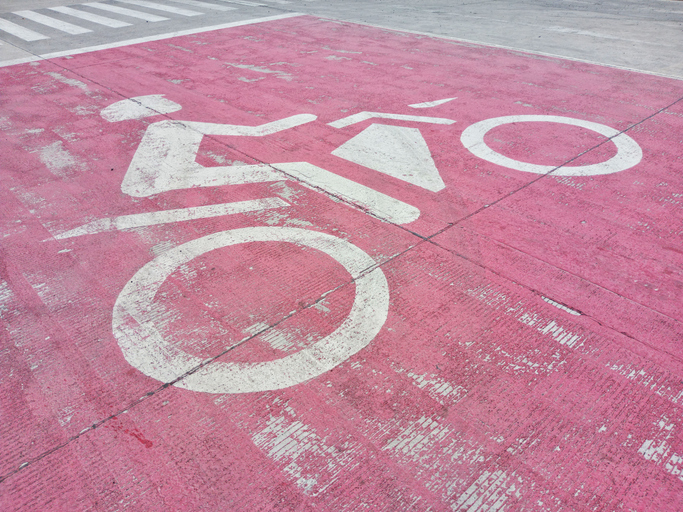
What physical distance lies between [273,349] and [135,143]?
4.04 meters

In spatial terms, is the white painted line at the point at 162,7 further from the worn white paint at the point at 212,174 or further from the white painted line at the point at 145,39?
the worn white paint at the point at 212,174

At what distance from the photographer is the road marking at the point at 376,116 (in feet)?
21.0

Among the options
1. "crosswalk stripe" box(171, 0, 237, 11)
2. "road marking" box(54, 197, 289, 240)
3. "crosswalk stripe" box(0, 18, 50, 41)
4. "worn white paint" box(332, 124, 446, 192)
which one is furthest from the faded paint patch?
"crosswalk stripe" box(171, 0, 237, 11)

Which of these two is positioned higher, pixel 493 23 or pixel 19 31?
pixel 493 23

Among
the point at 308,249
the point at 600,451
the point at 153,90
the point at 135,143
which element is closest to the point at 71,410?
the point at 308,249

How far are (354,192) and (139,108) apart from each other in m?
3.99

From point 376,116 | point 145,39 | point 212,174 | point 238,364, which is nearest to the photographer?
point 238,364

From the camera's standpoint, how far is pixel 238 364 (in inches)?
119

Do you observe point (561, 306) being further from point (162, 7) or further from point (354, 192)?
point (162, 7)

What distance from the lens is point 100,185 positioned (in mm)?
5098

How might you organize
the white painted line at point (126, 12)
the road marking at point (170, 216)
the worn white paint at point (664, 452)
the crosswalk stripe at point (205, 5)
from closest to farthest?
1. the worn white paint at point (664, 452)
2. the road marking at point (170, 216)
3. the white painted line at point (126, 12)
4. the crosswalk stripe at point (205, 5)

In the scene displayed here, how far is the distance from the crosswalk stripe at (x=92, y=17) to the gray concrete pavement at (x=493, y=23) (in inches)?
10.0

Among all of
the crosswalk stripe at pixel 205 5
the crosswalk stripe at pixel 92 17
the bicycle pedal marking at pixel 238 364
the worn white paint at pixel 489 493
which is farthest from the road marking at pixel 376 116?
the crosswalk stripe at pixel 205 5

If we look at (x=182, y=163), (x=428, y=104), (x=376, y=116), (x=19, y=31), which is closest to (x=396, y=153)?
(x=376, y=116)
